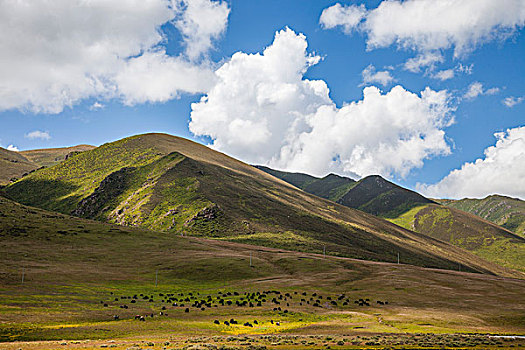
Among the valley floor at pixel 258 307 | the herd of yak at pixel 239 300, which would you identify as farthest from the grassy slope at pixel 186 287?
the herd of yak at pixel 239 300

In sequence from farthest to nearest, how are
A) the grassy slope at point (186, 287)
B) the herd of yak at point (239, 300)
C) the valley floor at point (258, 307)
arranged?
the herd of yak at point (239, 300)
the grassy slope at point (186, 287)
the valley floor at point (258, 307)

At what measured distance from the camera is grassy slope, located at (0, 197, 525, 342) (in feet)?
188

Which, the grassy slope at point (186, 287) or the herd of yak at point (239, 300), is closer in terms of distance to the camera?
the grassy slope at point (186, 287)

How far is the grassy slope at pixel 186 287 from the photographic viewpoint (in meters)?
57.2

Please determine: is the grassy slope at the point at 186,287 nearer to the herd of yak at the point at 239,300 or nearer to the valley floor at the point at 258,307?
the valley floor at the point at 258,307

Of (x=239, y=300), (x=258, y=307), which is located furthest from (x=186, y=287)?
(x=258, y=307)

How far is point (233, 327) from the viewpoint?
5834cm

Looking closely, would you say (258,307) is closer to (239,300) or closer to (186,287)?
(239,300)

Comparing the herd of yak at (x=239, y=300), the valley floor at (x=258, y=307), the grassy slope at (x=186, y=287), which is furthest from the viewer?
the herd of yak at (x=239, y=300)

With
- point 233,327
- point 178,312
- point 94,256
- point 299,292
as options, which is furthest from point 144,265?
point 233,327

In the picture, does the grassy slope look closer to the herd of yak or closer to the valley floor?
the valley floor

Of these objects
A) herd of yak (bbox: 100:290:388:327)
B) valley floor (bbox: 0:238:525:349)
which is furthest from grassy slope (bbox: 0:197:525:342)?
herd of yak (bbox: 100:290:388:327)

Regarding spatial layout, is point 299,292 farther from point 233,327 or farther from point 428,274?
point 428,274

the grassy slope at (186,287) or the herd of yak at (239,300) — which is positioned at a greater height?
the grassy slope at (186,287)
